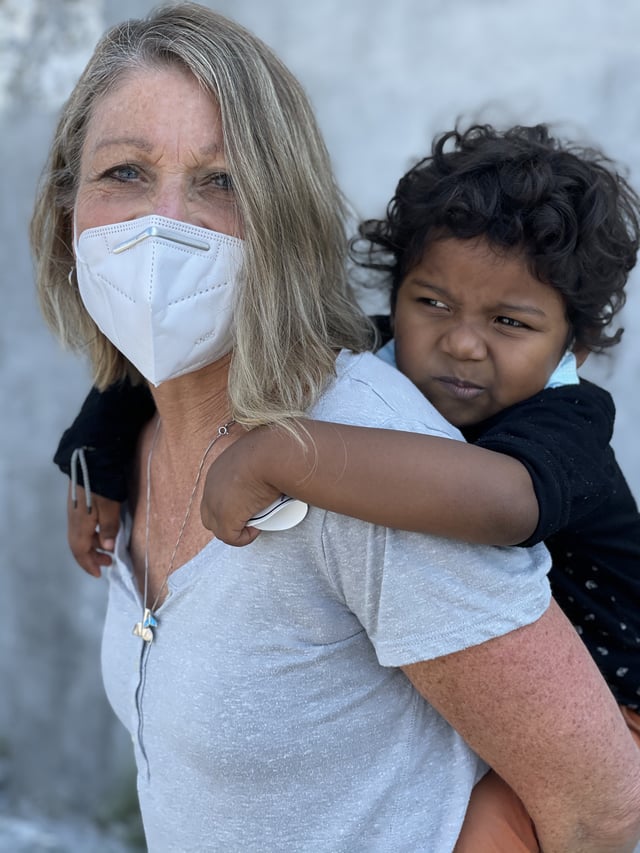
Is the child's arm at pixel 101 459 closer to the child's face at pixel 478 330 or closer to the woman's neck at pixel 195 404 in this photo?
the woman's neck at pixel 195 404

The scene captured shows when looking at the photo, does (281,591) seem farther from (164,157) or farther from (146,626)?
(164,157)

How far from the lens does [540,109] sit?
263cm

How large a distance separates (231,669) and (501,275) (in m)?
0.86

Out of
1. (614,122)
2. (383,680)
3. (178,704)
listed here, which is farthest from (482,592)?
(614,122)

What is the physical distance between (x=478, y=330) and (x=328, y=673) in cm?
73

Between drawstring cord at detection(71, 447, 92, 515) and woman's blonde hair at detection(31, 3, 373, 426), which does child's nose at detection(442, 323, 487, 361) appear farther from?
drawstring cord at detection(71, 447, 92, 515)

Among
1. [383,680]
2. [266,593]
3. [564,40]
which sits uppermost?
[564,40]

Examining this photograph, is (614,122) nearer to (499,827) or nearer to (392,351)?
(392,351)

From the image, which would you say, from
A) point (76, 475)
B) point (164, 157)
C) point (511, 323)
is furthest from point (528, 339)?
point (76, 475)

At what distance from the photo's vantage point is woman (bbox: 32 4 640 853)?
1.36 metres

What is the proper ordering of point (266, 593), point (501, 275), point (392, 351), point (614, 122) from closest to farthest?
point (266, 593) < point (501, 275) < point (392, 351) < point (614, 122)

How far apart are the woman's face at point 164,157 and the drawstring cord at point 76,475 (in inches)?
21.5

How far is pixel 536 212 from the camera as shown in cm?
174

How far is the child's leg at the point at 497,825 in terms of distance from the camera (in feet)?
4.99
